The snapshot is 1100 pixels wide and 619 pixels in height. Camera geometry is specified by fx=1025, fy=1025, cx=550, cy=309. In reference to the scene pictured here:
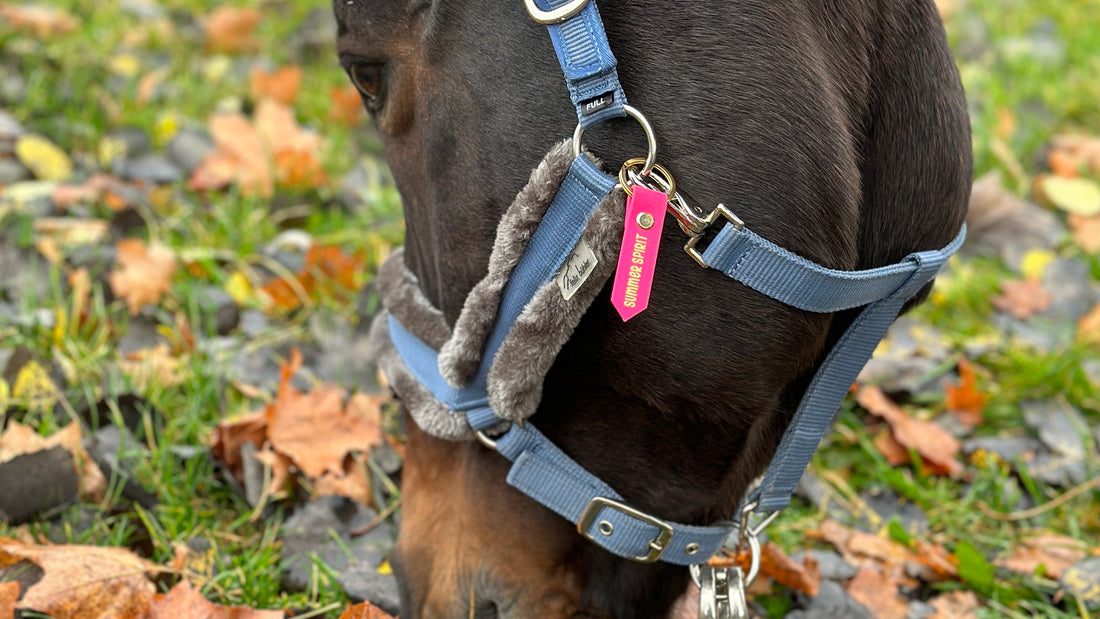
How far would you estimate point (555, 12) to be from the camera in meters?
1.49

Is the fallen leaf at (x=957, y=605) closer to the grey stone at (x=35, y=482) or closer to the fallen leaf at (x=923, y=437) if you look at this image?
the fallen leaf at (x=923, y=437)

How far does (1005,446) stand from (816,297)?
199cm

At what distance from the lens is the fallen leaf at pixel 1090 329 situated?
367cm

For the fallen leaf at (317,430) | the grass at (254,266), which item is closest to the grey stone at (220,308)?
the grass at (254,266)

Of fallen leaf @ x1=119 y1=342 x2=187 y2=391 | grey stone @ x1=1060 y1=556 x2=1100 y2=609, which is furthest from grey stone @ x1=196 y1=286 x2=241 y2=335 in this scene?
grey stone @ x1=1060 y1=556 x2=1100 y2=609

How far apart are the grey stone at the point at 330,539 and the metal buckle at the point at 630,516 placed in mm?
815

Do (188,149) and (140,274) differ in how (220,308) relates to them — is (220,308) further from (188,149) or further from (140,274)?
(188,149)

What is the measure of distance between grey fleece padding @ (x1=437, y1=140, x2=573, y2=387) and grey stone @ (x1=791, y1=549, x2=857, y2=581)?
1294 millimetres

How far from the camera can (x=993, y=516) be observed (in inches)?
116

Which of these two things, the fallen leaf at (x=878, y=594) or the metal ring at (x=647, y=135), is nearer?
the metal ring at (x=647, y=135)

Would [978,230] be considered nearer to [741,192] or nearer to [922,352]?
[922,352]

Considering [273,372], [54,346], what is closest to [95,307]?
[54,346]

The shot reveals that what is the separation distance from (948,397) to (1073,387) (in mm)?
437

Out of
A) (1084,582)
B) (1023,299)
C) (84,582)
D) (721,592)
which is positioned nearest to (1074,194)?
(1023,299)
